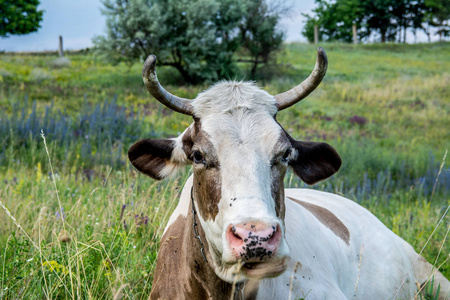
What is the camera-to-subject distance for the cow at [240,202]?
2045 mm

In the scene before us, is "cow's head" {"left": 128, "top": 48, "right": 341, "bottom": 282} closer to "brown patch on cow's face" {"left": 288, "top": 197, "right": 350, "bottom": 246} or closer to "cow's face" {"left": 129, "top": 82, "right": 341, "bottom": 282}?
"cow's face" {"left": 129, "top": 82, "right": 341, "bottom": 282}

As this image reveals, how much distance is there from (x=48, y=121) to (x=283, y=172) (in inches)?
282

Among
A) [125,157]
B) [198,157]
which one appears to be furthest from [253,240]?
[125,157]

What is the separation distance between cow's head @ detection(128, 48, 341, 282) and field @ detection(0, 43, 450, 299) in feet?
1.96

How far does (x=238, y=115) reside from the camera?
8.18 feet

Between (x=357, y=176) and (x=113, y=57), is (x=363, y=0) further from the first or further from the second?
(x=357, y=176)

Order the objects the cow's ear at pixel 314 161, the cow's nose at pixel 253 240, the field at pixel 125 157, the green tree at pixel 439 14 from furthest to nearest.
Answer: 1. the green tree at pixel 439 14
2. the field at pixel 125 157
3. the cow's ear at pixel 314 161
4. the cow's nose at pixel 253 240

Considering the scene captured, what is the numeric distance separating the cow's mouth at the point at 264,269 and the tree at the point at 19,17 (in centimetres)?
→ 3827

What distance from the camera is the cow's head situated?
1999 mm

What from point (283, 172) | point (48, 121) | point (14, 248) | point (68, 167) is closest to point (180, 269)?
point (283, 172)

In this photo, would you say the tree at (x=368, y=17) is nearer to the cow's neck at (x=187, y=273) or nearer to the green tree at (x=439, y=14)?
the green tree at (x=439, y=14)

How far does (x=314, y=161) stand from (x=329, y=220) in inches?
44.1

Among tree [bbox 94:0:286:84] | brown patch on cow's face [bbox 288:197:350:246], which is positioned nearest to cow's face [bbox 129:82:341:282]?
brown patch on cow's face [bbox 288:197:350:246]

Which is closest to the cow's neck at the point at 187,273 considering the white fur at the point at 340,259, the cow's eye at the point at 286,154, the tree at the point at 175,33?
the white fur at the point at 340,259
